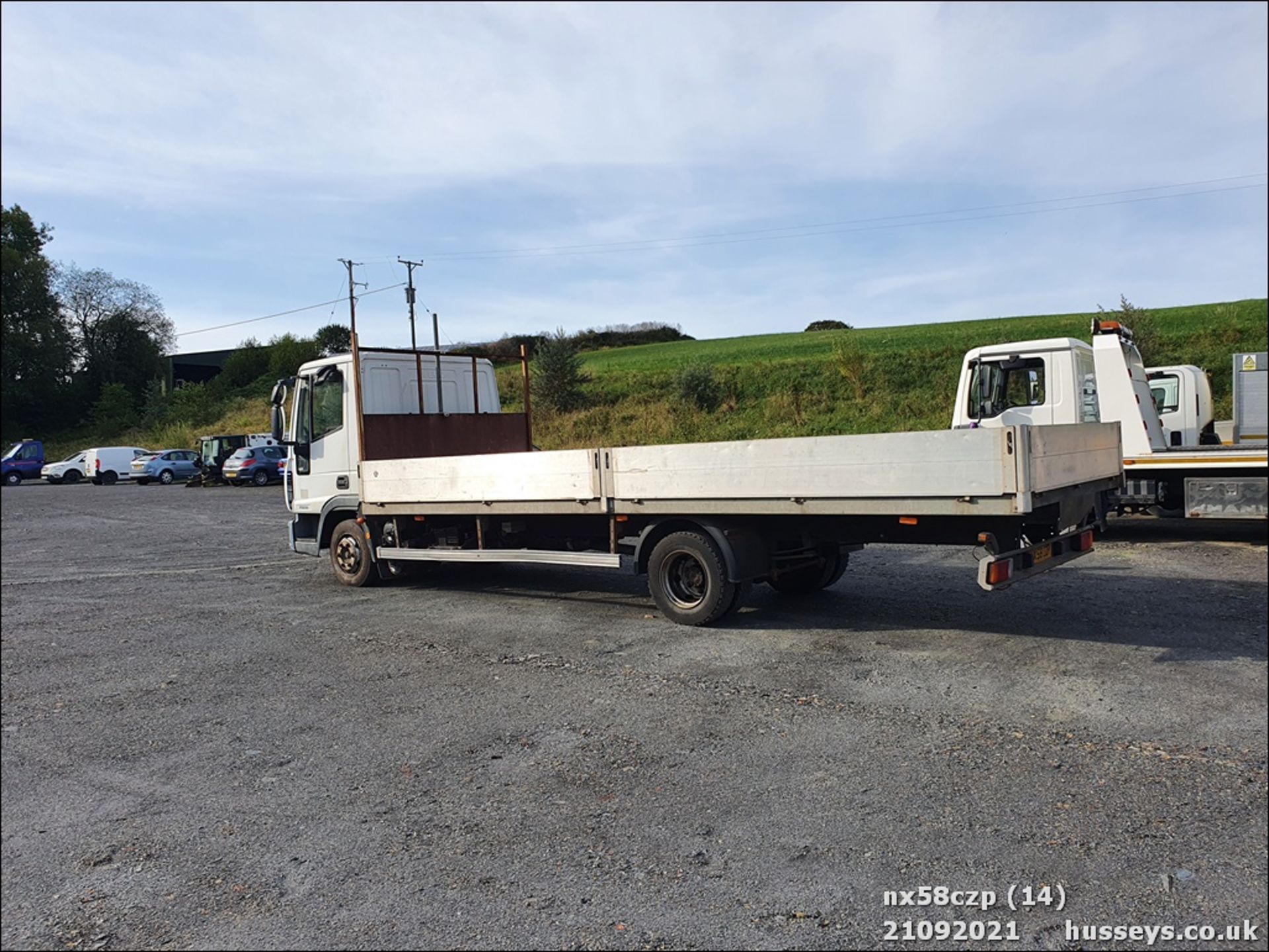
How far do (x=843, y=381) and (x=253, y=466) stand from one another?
19560 mm

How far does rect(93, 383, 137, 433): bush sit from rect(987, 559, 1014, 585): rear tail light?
488 centimetres

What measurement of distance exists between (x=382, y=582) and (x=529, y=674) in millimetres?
4566

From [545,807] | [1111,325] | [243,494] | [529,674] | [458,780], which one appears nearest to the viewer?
[545,807]

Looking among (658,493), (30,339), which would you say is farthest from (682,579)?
(30,339)

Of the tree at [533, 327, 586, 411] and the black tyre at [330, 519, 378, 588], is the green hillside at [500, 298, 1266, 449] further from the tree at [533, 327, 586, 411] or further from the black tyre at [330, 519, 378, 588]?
the black tyre at [330, 519, 378, 588]

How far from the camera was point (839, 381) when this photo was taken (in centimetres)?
2767

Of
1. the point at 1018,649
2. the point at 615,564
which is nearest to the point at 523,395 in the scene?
the point at 615,564

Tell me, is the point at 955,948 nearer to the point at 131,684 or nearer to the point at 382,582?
the point at 131,684

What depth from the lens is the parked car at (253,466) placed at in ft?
97.2

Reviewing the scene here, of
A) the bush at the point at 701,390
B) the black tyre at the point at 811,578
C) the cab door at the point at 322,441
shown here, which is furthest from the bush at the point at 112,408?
the bush at the point at 701,390

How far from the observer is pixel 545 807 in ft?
12.0

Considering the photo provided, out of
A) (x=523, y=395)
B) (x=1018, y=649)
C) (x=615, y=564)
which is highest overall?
(x=523, y=395)

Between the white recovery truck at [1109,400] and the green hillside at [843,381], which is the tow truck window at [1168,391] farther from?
the green hillside at [843,381]

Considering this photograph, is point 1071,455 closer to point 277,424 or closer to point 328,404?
point 328,404
